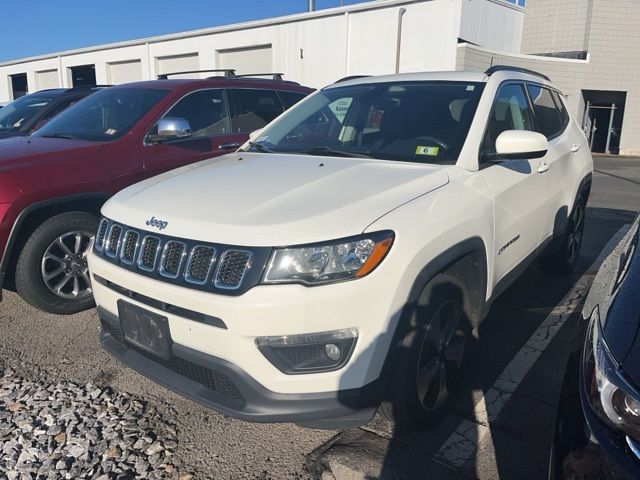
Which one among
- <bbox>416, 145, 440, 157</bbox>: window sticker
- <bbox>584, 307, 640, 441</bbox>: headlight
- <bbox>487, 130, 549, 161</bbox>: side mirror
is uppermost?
<bbox>487, 130, 549, 161</bbox>: side mirror

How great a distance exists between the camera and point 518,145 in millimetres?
2980

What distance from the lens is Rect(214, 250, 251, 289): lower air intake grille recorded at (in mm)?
2227

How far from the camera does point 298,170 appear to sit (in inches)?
118

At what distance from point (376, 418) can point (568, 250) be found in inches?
122

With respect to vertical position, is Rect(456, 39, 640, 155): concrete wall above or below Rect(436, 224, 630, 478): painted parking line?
above

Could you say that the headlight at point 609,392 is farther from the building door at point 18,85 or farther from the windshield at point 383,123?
the building door at point 18,85

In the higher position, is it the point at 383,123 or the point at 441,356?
the point at 383,123

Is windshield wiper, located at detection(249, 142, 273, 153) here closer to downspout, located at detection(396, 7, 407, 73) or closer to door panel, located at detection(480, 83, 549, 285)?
door panel, located at detection(480, 83, 549, 285)

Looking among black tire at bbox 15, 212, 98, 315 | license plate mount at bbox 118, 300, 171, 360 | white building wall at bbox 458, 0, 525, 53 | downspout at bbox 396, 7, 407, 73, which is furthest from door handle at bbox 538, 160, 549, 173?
white building wall at bbox 458, 0, 525, 53

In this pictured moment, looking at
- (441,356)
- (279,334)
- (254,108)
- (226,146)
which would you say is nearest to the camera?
(279,334)

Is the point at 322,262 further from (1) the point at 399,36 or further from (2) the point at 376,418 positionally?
(1) the point at 399,36

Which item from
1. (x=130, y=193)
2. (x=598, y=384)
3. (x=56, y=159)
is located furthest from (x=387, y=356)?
(x=56, y=159)

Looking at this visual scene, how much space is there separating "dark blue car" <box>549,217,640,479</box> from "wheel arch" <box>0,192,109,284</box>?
3595 millimetres

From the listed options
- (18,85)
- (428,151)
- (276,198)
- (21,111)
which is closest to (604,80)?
(21,111)
